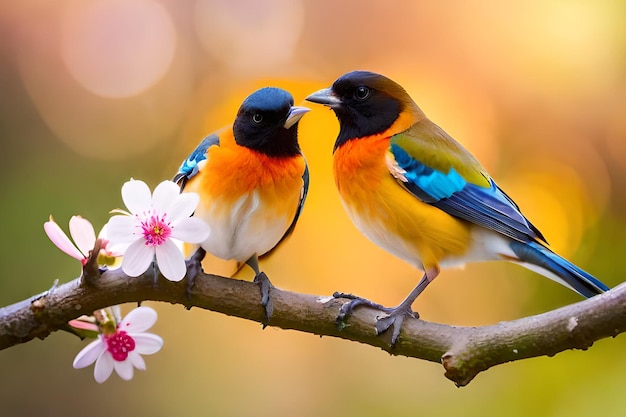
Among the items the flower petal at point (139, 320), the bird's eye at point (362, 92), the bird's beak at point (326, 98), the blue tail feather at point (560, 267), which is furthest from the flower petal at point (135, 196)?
the blue tail feather at point (560, 267)

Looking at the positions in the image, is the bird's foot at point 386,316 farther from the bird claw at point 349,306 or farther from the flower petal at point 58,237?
the flower petal at point 58,237

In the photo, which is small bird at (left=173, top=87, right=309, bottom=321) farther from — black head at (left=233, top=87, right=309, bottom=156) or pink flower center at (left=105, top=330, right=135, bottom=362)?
pink flower center at (left=105, top=330, right=135, bottom=362)

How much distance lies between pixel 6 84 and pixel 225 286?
2.12 m

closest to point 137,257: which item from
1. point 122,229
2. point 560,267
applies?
point 122,229

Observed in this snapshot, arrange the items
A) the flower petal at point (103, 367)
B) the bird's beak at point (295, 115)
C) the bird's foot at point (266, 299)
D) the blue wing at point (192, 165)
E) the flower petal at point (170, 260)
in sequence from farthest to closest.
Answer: the blue wing at point (192, 165) → the bird's beak at point (295, 115) → the bird's foot at point (266, 299) → the flower petal at point (103, 367) → the flower petal at point (170, 260)

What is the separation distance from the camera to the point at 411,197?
1.68 m

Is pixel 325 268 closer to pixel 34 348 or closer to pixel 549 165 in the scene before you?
pixel 549 165

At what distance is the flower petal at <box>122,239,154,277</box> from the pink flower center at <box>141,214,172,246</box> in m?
0.01

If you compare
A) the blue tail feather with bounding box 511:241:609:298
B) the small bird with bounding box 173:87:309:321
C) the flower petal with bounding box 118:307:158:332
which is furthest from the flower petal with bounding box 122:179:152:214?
the blue tail feather with bounding box 511:241:609:298

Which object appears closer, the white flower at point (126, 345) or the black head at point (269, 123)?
the white flower at point (126, 345)

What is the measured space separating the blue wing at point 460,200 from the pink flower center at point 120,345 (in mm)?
648

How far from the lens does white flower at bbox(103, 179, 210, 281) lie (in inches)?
47.4

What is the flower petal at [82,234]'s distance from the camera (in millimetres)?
1259

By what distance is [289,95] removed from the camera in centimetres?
162
